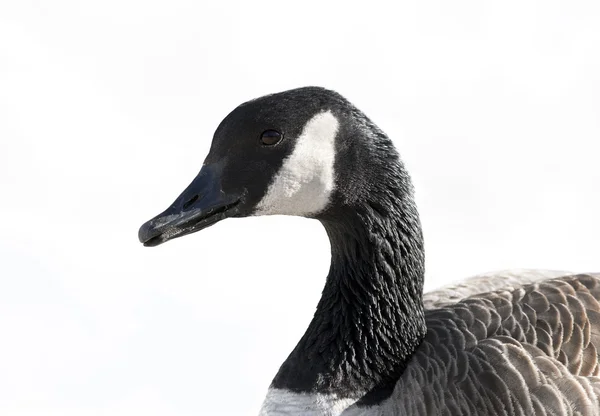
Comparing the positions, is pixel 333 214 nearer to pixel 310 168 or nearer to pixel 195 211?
pixel 310 168

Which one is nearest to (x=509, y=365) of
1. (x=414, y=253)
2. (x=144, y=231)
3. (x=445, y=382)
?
→ (x=445, y=382)

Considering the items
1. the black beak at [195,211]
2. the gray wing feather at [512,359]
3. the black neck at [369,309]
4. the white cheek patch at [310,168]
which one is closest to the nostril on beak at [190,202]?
the black beak at [195,211]

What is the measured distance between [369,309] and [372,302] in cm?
4

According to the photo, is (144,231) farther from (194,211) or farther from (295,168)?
(295,168)

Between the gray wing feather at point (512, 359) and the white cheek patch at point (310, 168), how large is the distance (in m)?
0.87

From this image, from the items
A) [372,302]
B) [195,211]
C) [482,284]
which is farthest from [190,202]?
[482,284]

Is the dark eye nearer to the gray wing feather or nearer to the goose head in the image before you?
the goose head

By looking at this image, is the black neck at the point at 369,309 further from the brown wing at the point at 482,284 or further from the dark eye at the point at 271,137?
the brown wing at the point at 482,284

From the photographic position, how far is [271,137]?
3.62 metres

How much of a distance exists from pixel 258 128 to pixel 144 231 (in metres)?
0.63

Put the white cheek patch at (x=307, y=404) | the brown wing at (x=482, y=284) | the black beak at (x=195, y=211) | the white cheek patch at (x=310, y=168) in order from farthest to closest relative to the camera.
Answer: the brown wing at (x=482, y=284) < the white cheek patch at (x=307, y=404) < the white cheek patch at (x=310, y=168) < the black beak at (x=195, y=211)

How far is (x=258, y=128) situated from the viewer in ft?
11.9

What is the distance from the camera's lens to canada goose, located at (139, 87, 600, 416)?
142 inches

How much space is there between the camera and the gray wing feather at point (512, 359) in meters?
3.58
